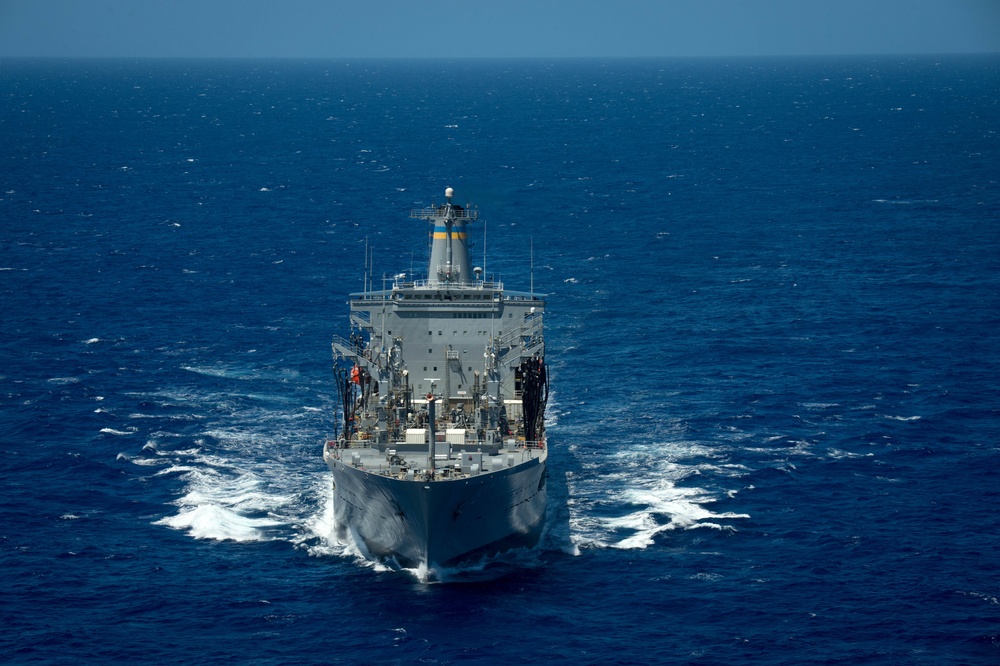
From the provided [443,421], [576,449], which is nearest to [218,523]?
[443,421]

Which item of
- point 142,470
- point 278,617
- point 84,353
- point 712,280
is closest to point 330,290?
point 84,353

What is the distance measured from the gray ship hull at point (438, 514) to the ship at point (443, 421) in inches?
3.2

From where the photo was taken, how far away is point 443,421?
8000cm

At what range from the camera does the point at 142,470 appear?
285ft

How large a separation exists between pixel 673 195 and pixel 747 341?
78.3 m

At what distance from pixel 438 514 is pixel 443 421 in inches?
391

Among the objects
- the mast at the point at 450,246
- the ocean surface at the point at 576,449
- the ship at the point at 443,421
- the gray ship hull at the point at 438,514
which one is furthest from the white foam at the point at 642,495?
the mast at the point at 450,246

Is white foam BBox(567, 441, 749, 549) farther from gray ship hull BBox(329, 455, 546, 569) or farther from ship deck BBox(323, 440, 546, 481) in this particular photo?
ship deck BBox(323, 440, 546, 481)

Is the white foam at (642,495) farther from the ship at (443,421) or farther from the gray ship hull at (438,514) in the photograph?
the gray ship hull at (438,514)

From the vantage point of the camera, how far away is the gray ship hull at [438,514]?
71062 mm

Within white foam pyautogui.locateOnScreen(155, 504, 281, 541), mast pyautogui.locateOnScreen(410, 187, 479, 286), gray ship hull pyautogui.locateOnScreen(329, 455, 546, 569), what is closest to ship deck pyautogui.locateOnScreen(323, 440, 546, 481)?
gray ship hull pyautogui.locateOnScreen(329, 455, 546, 569)

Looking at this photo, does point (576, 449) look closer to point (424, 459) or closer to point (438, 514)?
point (424, 459)

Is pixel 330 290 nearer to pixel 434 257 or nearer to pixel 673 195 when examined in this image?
pixel 434 257

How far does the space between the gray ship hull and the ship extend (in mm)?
81
